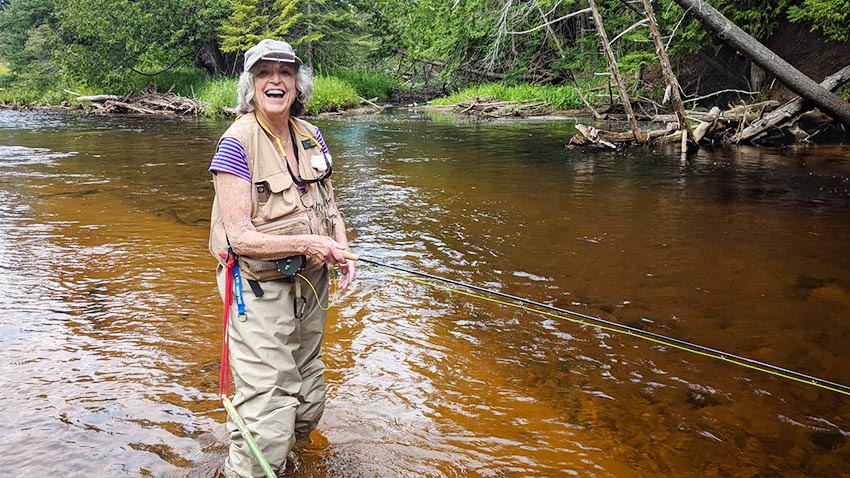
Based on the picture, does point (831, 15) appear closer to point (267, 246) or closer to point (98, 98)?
point (267, 246)

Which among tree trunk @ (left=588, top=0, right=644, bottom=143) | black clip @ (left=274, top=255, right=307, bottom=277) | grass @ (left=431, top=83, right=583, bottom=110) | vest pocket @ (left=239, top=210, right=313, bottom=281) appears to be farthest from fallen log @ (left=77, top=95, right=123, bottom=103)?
black clip @ (left=274, top=255, right=307, bottom=277)

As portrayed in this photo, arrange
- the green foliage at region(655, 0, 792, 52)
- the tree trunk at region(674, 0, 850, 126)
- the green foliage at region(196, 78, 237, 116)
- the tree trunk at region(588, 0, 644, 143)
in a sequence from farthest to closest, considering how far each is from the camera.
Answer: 1. the green foliage at region(196, 78, 237, 116)
2. the green foliage at region(655, 0, 792, 52)
3. the tree trunk at region(588, 0, 644, 143)
4. the tree trunk at region(674, 0, 850, 126)

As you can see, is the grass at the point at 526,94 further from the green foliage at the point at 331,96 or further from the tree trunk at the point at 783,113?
the tree trunk at the point at 783,113

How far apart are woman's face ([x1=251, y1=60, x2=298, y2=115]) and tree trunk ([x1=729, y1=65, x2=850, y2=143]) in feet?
42.3

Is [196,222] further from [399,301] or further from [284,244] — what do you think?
[284,244]

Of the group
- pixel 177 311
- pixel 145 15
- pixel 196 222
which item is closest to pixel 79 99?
pixel 145 15

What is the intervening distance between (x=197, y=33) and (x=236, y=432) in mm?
30122

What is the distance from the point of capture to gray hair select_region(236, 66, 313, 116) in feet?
8.36

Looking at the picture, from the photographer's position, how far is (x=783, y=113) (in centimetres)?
1282

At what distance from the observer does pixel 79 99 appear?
27969mm

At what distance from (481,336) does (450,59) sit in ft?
85.9

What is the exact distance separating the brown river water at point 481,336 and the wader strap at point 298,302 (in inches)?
29.1

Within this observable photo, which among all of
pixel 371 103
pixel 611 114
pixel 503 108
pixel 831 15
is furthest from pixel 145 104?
pixel 831 15

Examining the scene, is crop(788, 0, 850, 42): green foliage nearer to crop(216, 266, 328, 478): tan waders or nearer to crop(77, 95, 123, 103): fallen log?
crop(216, 266, 328, 478): tan waders
